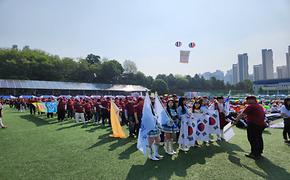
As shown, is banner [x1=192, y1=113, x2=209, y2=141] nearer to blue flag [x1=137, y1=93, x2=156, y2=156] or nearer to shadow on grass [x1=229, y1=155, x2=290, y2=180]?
shadow on grass [x1=229, y1=155, x2=290, y2=180]

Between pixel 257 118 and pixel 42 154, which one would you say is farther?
pixel 42 154

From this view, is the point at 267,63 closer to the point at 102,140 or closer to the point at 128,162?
the point at 102,140

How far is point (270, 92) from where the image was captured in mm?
86750

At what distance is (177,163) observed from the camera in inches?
249


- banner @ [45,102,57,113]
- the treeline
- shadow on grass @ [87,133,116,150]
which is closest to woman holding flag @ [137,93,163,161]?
shadow on grass @ [87,133,116,150]

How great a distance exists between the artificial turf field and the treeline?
214 ft

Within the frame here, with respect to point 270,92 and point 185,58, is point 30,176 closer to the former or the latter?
point 185,58

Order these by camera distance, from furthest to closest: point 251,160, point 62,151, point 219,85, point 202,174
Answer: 1. point 219,85
2. point 62,151
3. point 251,160
4. point 202,174

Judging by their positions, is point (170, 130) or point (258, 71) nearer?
point (170, 130)

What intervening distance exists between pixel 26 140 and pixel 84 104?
640cm

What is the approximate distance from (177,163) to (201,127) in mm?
2246

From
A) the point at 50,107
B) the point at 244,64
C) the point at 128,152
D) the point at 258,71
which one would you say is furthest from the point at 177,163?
the point at 258,71

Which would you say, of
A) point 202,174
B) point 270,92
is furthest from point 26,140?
point 270,92

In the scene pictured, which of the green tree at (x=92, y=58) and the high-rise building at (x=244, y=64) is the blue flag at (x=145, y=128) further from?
the high-rise building at (x=244, y=64)
